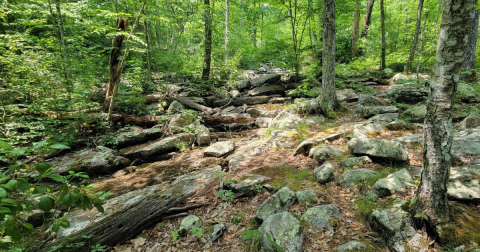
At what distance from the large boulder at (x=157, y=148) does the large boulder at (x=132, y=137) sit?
0.32 meters

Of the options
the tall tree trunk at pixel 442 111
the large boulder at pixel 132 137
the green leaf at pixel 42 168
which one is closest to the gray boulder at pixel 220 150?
the large boulder at pixel 132 137

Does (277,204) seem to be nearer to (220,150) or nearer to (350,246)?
(350,246)

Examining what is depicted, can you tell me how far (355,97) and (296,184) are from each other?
710cm

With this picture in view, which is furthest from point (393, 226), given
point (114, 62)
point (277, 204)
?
point (114, 62)

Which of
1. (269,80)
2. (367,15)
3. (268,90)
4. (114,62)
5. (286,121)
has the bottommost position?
(286,121)

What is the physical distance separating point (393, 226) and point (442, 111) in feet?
4.40

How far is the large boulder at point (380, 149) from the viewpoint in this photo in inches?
145

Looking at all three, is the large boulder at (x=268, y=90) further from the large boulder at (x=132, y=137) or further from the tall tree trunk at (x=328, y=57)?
the large boulder at (x=132, y=137)

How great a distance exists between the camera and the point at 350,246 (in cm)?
237

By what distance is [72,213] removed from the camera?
12.4 ft

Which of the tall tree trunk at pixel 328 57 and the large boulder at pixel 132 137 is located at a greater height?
the tall tree trunk at pixel 328 57

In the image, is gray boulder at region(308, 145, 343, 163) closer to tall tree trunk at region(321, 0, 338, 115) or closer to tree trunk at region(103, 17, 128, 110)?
tall tree trunk at region(321, 0, 338, 115)

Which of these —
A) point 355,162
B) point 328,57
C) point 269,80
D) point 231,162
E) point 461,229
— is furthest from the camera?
point 269,80

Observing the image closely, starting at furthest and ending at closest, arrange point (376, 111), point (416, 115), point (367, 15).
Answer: point (367, 15)
point (376, 111)
point (416, 115)
